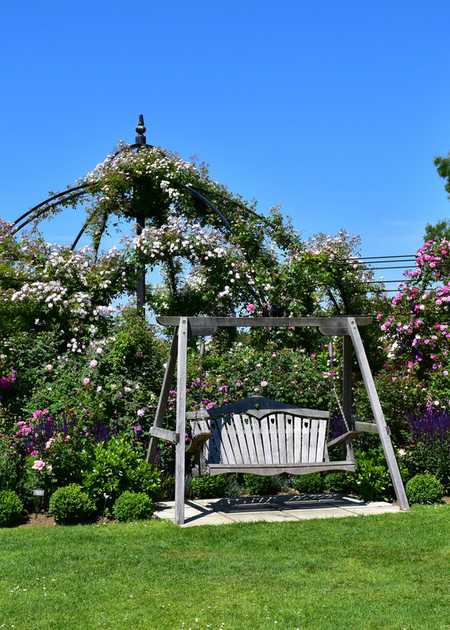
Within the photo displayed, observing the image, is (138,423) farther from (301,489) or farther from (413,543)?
(413,543)

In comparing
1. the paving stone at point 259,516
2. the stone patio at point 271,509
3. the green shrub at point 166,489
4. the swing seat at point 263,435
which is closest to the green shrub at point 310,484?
the stone patio at point 271,509

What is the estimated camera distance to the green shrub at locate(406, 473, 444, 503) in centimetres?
684

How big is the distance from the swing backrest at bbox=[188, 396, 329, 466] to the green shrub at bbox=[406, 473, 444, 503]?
91 cm

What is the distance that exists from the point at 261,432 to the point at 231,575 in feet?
9.21

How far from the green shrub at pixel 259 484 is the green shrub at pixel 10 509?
2.30 meters

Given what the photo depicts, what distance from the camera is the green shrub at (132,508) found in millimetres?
6238

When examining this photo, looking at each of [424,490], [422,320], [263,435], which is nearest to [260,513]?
[263,435]

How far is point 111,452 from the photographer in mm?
6688

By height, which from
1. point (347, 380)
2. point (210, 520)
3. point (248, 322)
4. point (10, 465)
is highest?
point (248, 322)

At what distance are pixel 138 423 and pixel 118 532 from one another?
2.09 meters

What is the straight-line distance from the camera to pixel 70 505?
6.18 meters

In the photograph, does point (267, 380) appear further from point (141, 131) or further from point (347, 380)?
point (141, 131)

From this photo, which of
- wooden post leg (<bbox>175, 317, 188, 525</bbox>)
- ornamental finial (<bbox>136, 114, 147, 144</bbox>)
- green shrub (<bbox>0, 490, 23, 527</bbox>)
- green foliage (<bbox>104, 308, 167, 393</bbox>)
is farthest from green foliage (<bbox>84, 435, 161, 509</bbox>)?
ornamental finial (<bbox>136, 114, 147, 144</bbox>)

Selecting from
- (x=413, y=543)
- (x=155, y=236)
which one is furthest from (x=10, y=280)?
(x=413, y=543)
